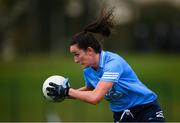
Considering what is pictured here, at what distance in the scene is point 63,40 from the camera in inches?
2847

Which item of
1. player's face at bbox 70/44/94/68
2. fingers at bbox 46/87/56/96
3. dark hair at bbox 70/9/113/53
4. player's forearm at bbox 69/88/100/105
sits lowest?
player's forearm at bbox 69/88/100/105

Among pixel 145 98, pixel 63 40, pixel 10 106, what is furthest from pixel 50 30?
pixel 145 98

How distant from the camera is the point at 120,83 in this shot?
29.8 ft

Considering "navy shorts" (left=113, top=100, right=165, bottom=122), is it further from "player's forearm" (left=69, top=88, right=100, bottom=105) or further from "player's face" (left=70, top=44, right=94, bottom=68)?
"player's face" (left=70, top=44, right=94, bottom=68)

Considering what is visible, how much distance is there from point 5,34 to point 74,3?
14.2 metres

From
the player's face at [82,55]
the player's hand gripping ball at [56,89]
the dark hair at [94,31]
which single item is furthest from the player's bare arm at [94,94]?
the dark hair at [94,31]

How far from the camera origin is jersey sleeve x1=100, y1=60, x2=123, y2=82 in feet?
29.0

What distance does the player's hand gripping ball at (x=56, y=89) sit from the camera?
8836 mm

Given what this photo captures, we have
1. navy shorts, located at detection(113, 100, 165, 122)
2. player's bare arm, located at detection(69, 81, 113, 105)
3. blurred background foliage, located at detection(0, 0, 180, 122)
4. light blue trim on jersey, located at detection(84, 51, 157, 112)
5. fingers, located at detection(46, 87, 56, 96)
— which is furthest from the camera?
blurred background foliage, located at detection(0, 0, 180, 122)

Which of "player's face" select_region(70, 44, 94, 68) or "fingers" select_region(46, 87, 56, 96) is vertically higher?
"player's face" select_region(70, 44, 94, 68)

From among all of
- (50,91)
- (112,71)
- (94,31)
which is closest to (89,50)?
(112,71)

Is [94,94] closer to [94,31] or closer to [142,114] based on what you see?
[142,114]

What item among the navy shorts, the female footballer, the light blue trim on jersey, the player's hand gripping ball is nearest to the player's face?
the female footballer

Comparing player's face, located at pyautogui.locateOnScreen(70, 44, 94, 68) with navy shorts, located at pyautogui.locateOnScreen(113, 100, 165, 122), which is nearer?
player's face, located at pyautogui.locateOnScreen(70, 44, 94, 68)
